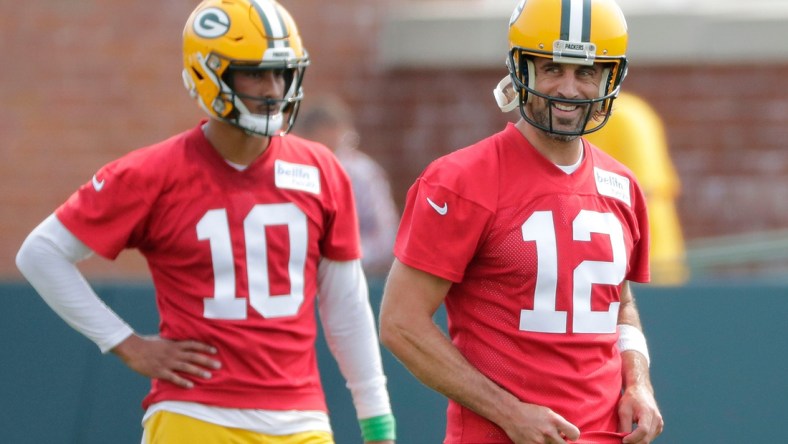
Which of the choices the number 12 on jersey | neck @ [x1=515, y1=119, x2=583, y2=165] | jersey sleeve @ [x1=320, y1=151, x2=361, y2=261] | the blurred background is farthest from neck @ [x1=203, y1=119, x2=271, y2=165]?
the blurred background

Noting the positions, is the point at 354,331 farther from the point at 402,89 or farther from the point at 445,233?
the point at 402,89

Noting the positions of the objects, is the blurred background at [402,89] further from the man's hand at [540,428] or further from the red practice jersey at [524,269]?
the man's hand at [540,428]

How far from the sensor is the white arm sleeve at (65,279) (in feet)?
13.9

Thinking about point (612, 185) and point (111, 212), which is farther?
point (111, 212)

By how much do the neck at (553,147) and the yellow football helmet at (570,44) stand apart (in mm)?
77

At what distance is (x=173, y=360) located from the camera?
13.7ft

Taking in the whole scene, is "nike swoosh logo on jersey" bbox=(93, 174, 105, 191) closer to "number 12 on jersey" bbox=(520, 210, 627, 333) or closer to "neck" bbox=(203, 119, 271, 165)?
"neck" bbox=(203, 119, 271, 165)

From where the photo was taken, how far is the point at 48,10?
9.44 meters

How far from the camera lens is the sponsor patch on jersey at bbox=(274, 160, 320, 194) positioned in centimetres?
433

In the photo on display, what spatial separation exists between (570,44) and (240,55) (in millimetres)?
1191

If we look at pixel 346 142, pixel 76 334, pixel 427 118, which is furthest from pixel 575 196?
pixel 427 118

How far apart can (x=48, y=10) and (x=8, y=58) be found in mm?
423

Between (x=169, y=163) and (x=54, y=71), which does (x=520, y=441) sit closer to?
(x=169, y=163)

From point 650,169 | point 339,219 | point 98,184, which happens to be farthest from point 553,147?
point 650,169
